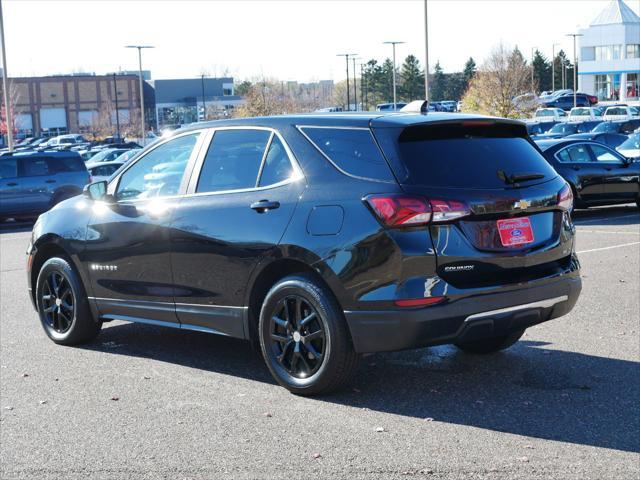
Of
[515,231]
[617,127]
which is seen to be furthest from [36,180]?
[617,127]

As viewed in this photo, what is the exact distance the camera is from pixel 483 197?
5840mm

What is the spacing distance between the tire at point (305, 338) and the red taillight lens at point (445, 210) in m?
0.84

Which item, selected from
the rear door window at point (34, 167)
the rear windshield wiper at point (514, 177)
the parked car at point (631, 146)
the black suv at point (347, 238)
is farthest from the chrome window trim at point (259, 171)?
the parked car at point (631, 146)

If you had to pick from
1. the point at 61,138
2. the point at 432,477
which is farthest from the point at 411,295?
the point at 61,138

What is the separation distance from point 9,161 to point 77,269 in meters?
16.7

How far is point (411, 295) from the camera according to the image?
568 centimetres

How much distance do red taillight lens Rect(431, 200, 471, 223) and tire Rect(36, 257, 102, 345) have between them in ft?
11.3

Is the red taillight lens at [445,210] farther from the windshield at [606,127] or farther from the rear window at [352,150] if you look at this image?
the windshield at [606,127]

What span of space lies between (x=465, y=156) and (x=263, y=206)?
134 centimetres

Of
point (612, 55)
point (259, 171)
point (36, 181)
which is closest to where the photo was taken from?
point (259, 171)

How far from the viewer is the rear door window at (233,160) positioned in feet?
21.8

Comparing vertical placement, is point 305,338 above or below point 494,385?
above

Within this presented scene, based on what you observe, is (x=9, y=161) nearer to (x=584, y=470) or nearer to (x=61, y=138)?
(x=584, y=470)

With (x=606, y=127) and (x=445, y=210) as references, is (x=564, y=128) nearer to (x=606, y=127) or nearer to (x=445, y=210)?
(x=606, y=127)
